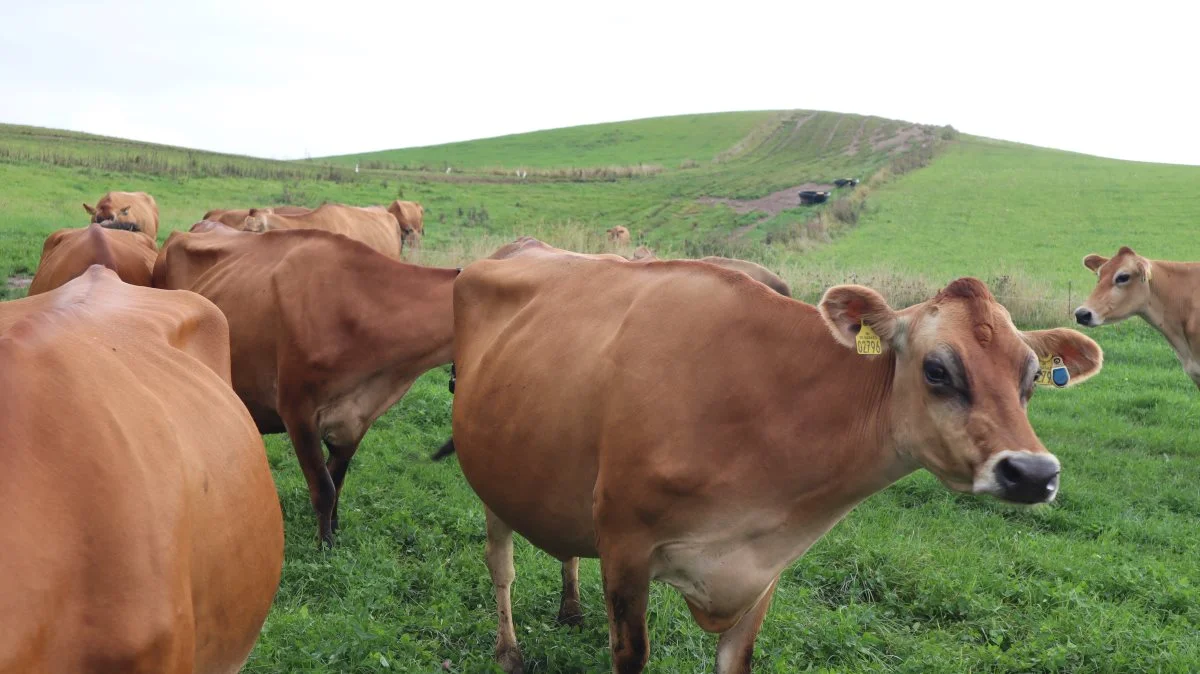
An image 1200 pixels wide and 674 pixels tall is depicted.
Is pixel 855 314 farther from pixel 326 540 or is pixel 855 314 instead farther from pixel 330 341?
pixel 326 540

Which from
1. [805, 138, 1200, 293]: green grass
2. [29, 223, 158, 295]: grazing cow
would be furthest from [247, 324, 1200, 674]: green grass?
[805, 138, 1200, 293]: green grass

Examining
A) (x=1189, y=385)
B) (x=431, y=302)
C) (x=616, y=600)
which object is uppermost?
(x=431, y=302)

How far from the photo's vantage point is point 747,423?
369 centimetres

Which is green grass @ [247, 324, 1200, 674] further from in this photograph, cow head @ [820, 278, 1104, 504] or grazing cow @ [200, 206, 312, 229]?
grazing cow @ [200, 206, 312, 229]

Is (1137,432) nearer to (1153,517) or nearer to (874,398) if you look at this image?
(1153,517)

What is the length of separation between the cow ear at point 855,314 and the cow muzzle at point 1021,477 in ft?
2.24

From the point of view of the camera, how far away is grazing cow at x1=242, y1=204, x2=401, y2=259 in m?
14.4

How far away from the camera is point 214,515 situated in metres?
2.71

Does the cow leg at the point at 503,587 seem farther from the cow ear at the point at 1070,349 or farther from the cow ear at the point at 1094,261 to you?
the cow ear at the point at 1094,261

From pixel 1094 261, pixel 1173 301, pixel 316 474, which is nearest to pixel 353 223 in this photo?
pixel 316 474

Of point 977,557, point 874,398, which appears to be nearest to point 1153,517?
point 977,557

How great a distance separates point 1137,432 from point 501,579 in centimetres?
857

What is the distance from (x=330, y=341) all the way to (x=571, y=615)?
2687 millimetres

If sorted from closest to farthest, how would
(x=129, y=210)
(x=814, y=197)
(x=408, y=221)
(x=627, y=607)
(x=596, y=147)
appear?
(x=627, y=607) < (x=129, y=210) < (x=408, y=221) < (x=814, y=197) < (x=596, y=147)
